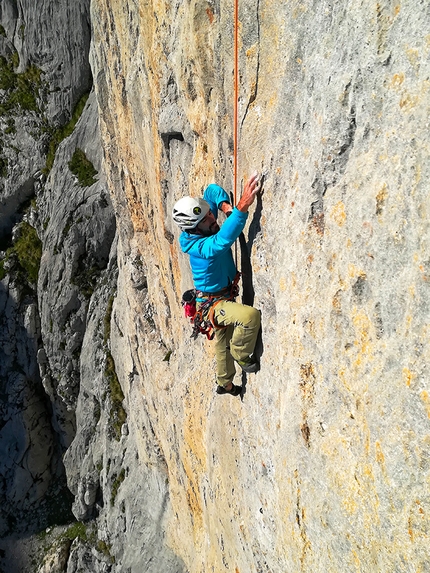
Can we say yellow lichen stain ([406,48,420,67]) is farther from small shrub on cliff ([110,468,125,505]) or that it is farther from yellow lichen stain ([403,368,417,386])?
small shrub on cliff ([110,468,125,505])

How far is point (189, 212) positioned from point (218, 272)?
104 centimetres

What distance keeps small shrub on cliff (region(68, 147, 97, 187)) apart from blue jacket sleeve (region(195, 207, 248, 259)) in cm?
2116

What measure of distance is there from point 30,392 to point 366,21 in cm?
3105

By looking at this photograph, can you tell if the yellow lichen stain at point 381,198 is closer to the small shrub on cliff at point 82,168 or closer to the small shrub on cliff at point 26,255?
the small shrub on cliff at point 82,168

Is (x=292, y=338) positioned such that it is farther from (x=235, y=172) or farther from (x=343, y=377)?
(x=235, y=172)

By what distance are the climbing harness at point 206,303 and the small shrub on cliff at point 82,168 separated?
20449 millimetres

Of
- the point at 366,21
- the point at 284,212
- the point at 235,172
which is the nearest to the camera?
the point at 366,21

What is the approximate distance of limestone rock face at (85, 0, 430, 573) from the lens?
359 cm

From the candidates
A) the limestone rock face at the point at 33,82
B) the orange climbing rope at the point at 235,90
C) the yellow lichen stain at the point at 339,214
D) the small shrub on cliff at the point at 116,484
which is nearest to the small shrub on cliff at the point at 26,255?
the limestone rock face at the point at 33,82

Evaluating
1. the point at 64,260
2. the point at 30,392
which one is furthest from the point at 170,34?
the point at 30,392

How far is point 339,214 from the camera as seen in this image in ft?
14.4

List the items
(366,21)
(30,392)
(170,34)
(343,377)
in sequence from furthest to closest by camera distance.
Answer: (30,392)
(170,34)
(343,377)
(366,21)

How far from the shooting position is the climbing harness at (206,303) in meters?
6.93

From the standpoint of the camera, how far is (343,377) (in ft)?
14.4
